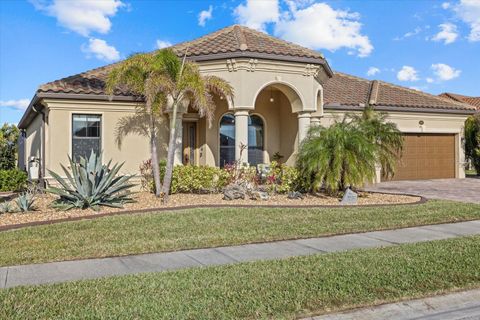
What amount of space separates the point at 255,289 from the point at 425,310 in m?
1.94

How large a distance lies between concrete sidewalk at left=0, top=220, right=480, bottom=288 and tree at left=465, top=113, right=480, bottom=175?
17982 mm

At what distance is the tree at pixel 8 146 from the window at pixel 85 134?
43.3ft

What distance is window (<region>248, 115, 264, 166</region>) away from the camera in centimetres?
1837

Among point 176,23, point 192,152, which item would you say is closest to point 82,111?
point 192,152

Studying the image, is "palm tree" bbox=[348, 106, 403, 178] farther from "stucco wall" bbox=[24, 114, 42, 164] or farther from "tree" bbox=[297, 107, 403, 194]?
"stucco wall" bbox=[24, 114, 42, 164]

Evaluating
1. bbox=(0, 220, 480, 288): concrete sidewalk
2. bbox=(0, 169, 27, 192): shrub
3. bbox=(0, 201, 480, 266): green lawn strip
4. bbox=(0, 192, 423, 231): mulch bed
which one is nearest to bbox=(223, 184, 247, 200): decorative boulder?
bbox=(0, 192, 423, 231): mulch bed

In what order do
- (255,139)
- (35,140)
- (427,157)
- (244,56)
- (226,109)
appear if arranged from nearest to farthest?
(244,56), (226,109), (255,139), (35,140), (427,157)

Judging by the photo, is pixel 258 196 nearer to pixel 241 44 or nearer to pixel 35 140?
pixel 241 44

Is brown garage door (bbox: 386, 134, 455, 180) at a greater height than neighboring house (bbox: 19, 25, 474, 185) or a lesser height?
lesser

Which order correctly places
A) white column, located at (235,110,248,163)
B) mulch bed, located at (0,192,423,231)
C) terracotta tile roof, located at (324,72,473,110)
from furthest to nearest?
1. terracotta tile roof, located at (324,72,473,110)
2. white column, located at (235,110,248,163)
3. mulch bed, located at (0,192,423,231)

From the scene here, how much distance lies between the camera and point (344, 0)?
588 inches

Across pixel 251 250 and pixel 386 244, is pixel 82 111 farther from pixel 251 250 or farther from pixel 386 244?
pixel 386 244

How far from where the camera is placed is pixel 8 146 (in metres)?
27.0

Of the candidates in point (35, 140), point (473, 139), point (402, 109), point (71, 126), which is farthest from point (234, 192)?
point (473, 139)
